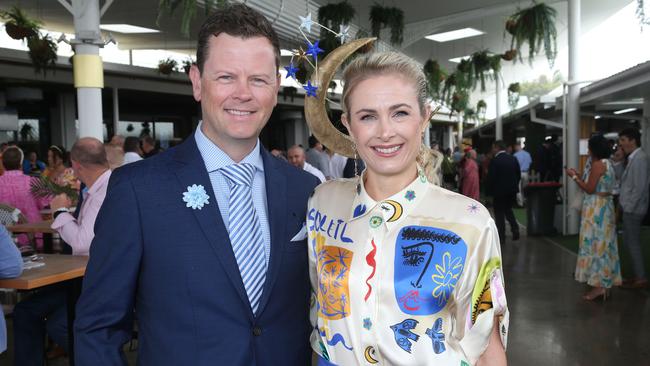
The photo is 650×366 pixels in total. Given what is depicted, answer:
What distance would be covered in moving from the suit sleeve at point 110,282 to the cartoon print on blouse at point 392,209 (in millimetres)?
669

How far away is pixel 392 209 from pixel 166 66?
36.7 ft

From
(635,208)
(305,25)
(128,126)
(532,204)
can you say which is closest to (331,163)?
(532,204)

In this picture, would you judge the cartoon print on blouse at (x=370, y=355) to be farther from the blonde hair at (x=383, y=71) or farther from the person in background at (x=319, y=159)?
the person in background at (x=319, y=159)

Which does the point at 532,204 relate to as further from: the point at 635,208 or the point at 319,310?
the point at 319,310

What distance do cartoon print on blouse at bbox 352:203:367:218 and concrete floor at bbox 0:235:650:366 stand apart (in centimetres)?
294

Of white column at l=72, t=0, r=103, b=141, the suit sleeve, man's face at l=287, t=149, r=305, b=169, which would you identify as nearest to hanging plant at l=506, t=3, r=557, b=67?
man's face at l=287, t=149, r=305, b=169

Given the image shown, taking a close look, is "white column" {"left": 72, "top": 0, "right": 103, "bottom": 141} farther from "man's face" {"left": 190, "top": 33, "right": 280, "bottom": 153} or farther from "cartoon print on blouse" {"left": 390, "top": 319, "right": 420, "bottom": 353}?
"cartoon print on blouse" {"left": 390, "top": 319, "right": 420, "bottom": 353}

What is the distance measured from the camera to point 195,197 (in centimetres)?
145

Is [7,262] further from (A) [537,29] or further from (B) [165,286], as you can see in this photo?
(A) [537,29]

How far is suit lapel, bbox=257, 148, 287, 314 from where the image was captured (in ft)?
4.89

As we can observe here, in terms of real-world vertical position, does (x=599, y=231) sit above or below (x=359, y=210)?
below

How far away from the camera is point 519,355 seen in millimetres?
4125

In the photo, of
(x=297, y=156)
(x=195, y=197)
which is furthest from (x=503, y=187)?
(x=195, y=197)

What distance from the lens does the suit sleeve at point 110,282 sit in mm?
1382
